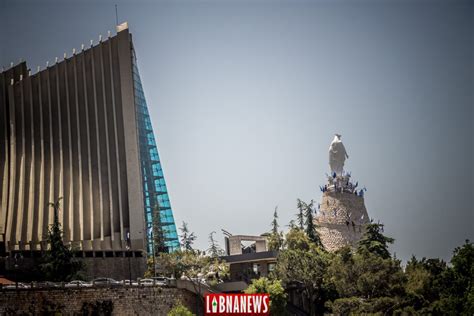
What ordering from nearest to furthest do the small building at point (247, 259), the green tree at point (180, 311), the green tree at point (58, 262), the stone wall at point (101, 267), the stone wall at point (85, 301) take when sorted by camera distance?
the stone wall at point (85, 301)
the green tree at point (180, 311)
the green tree at point (58, 262)
the stone wall at point (101, 267)
the small building at point (247, 259)

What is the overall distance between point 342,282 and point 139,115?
33.5m

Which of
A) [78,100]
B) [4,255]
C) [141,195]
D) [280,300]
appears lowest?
[280,300]

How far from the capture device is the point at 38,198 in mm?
75688

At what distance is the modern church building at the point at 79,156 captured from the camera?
72.3 m

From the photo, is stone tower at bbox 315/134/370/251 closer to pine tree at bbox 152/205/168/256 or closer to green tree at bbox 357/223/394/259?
green tree at bbox 357/223/394/259

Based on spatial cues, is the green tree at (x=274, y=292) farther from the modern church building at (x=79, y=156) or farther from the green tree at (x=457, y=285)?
the modern church building at (x=79, y=156)

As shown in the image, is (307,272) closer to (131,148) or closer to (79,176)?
(131,148)

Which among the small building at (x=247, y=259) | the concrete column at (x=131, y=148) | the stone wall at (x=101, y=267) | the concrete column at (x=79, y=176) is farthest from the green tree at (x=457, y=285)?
the concrete column at (x=79, y=176)

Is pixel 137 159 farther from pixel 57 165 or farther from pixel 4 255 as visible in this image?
pixel 4 255

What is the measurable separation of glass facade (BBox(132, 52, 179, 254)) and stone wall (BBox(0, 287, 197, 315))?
93.1 ft

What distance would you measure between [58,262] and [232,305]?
76.1 feet

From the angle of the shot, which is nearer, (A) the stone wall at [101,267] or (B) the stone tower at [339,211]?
(A) the stone wall at [101,267]

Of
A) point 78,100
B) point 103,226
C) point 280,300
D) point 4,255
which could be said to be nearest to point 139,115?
point 78,100

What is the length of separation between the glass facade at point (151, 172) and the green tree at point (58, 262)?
19.4 m
